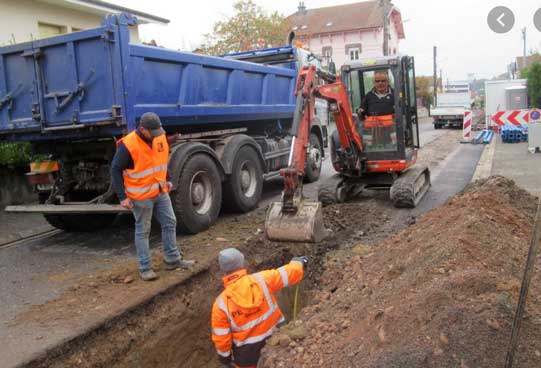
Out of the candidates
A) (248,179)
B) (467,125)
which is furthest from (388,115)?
(467,125)

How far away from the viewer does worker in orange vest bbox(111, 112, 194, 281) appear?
5.03 meters

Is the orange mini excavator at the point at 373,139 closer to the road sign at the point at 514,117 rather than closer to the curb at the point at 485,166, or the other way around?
the curb at the point at 485,166

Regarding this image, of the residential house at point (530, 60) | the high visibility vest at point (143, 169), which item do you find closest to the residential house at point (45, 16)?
the high visibility vest at point (143, 169)

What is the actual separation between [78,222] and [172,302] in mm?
3173

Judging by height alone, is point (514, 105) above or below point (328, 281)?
above

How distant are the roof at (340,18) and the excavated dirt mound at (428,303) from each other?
126 feet

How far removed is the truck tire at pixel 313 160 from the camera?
10953mm

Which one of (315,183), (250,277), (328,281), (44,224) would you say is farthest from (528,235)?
(44,224)

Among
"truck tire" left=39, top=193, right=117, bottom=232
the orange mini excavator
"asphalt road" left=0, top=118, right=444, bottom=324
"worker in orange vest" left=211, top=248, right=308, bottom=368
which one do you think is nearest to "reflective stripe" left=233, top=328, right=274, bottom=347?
"worker in orange vest" left=211, top=248, right=308, bottom=368

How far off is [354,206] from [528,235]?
333 cm

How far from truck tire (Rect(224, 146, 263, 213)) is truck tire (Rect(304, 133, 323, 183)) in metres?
2.40

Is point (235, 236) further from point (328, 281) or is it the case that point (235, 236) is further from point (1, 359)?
point (1, 359)

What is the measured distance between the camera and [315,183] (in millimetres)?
11070

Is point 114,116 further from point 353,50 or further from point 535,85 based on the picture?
point 353,50
